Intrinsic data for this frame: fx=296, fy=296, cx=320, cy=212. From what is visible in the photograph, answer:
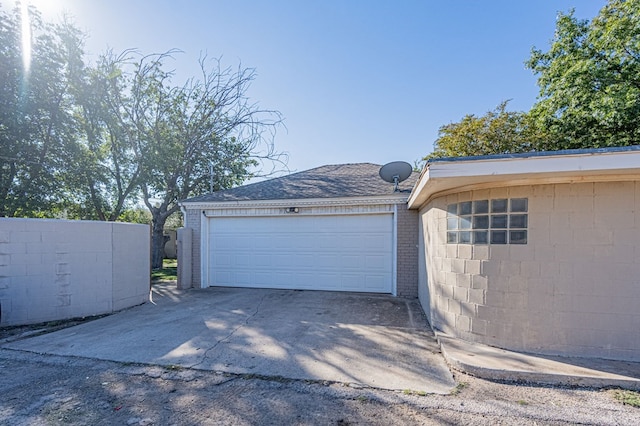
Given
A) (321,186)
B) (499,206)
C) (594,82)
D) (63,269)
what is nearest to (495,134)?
(594,82)

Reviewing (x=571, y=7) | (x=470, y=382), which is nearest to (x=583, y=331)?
(x=470, y=382)

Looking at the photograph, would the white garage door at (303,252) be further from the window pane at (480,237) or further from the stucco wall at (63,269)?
the window pane at (480,237)

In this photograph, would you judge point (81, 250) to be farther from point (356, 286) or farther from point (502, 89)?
point (502, 89)

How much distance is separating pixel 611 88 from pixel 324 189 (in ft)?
34.2

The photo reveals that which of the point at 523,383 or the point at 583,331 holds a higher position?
the point at 583,331

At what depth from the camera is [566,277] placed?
360cm

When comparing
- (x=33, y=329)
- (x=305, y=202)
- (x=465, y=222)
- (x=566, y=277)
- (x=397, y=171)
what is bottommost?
(x=33, y=329)

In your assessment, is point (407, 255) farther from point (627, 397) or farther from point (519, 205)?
point (627, 397)

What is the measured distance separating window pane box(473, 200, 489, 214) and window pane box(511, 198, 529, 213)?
0.29 meters

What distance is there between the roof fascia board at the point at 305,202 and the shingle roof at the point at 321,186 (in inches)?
3.9

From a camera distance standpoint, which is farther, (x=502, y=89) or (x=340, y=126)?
(x=502, y=89)

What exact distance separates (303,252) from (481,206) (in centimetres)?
529

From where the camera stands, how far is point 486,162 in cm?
346

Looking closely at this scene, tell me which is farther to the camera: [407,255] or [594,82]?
[594,82]
